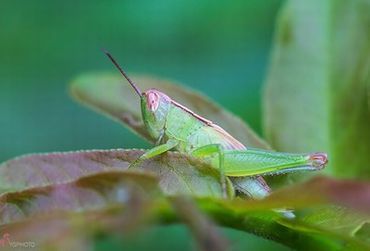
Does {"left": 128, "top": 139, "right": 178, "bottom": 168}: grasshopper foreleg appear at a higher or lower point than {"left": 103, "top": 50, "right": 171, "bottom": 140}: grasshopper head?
lower

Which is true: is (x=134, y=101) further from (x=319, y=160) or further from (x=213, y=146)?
(x=319, y=160)

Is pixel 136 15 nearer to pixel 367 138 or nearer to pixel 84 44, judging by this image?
pixel 84 44

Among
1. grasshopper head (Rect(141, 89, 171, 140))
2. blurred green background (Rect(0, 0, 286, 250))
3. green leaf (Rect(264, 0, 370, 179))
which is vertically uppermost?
Result: blurred green background (Rect(0, 0, 286, 250))

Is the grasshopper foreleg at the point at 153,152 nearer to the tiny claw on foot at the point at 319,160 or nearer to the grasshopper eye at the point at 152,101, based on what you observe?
the grasshopper eye at the point at 152,101

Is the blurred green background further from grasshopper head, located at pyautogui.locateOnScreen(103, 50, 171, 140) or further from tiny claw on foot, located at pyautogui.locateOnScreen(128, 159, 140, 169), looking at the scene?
tiny claw on foot, located at pyautogui.locateOnScreen(128, 159, 140, 169)

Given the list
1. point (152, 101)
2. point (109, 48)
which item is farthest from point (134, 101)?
point (109, 48)

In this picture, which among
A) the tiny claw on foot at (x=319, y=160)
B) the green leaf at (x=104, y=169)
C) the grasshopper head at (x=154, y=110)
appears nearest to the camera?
the green leaf at (x=104, y=169)

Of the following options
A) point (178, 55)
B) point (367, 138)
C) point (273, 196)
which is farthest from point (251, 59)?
point (273, 196)

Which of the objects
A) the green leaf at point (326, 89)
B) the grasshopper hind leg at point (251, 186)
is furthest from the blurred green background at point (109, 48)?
the grasshopper hind leg at point (251, 186)

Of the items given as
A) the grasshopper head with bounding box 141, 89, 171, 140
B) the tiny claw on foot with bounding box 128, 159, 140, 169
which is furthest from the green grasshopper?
the tiny claw on foot with bounding box 128, 159, 140, 169
